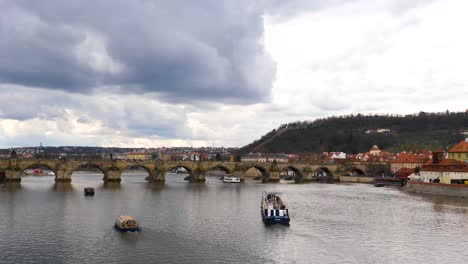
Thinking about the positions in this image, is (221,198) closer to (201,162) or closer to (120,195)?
(120,195)

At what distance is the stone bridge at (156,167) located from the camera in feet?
361

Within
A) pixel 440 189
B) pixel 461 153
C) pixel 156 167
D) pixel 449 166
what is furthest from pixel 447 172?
pixel 156 167

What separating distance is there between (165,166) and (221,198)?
44047mm

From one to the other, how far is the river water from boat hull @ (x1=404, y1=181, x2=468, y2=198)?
→ 940 centimetres

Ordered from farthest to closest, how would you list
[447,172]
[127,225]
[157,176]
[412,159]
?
[412,159] < [157,176] < [447,172] < [127,225]

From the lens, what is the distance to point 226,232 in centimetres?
4778

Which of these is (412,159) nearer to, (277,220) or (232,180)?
(232,180)

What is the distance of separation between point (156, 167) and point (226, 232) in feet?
255

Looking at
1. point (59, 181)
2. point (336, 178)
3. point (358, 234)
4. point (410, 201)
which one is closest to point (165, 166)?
point (59, 181)

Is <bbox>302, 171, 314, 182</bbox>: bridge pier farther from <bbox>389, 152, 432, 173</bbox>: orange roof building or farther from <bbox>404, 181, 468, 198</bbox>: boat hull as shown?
<bbox>404, 181, 468, 198</bbox>: boat hull

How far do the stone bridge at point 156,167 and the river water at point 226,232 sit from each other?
35.5 m

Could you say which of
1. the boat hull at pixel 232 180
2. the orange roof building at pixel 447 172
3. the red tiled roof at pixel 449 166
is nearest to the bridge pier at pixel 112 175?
the boat hull at pixel 232 180

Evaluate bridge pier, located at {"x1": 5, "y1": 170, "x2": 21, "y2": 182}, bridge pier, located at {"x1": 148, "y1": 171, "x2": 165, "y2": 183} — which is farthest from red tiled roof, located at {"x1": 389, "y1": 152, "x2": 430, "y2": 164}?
bridge pier, located at {"x1": 5, "y1": 170, "x2": 21, "y2": 182}

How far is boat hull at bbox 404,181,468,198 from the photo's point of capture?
83812 mm
